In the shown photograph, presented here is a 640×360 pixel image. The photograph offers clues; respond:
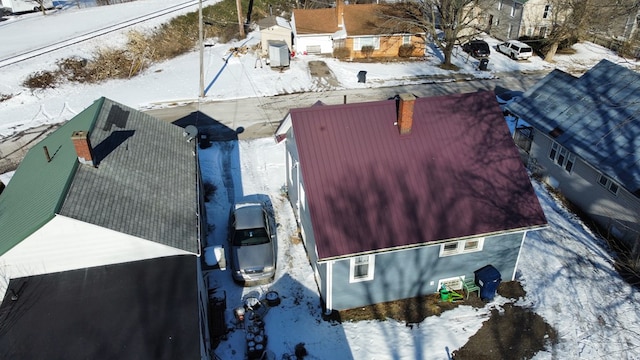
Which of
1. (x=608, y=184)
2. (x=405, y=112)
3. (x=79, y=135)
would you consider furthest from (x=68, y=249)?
(x=608, y=184)

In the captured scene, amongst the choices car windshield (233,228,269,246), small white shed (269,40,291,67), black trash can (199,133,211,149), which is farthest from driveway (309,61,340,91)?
car windshield (233,228,269,246)

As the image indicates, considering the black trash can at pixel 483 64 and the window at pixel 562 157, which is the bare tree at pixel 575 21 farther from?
the window at pixel 562 157

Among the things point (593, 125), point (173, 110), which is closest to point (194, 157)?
point (173, 110)

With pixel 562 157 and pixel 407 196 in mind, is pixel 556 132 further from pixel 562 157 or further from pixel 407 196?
pixel 407 196

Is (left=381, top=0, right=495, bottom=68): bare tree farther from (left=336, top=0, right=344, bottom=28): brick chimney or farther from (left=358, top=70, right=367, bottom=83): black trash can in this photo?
(left=358, top=70, right=367, bottom=83): black trash can

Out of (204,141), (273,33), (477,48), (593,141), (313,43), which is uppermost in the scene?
(273,33)

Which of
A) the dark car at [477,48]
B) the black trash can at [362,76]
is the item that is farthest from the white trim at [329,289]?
the dark car at [477,48]
